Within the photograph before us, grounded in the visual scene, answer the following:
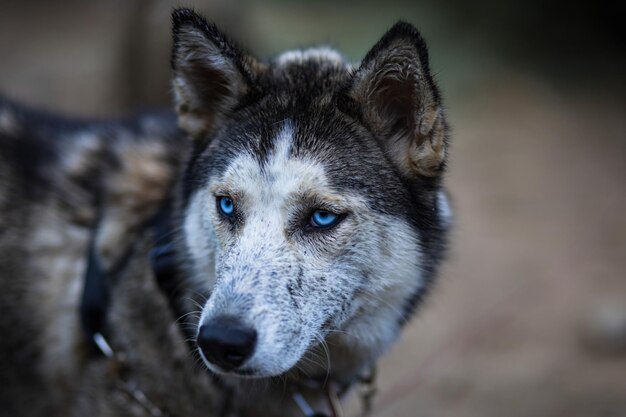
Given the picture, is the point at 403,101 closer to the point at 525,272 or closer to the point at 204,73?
the point at 204,73

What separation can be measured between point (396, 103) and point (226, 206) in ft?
2.75

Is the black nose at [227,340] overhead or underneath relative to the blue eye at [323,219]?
underneath

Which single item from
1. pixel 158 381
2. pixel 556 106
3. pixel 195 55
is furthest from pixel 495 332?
pixel 556 106

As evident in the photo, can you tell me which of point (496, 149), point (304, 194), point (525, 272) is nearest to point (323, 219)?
point (304, 194)

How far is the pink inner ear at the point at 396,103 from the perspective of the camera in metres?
2.96

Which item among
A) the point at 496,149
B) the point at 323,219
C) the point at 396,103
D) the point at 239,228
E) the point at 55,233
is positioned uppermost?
the point at 496,149

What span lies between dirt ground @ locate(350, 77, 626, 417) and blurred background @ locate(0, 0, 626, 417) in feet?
0.05

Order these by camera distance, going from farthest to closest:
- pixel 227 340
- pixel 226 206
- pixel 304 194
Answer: pixel 226 206
pixel 304 194
pixel 227 340

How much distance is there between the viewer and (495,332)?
5.96 m

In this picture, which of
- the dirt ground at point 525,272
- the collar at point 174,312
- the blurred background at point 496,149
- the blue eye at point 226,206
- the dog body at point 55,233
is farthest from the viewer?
the blurred background at point 496,149

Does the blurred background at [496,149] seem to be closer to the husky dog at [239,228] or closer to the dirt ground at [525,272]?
the dirt ground at [525,272]

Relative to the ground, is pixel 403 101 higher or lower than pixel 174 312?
higher

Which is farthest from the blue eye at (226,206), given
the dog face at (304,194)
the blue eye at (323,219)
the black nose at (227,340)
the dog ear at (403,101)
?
the dog ear at (403,101)

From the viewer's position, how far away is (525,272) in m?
6.77
